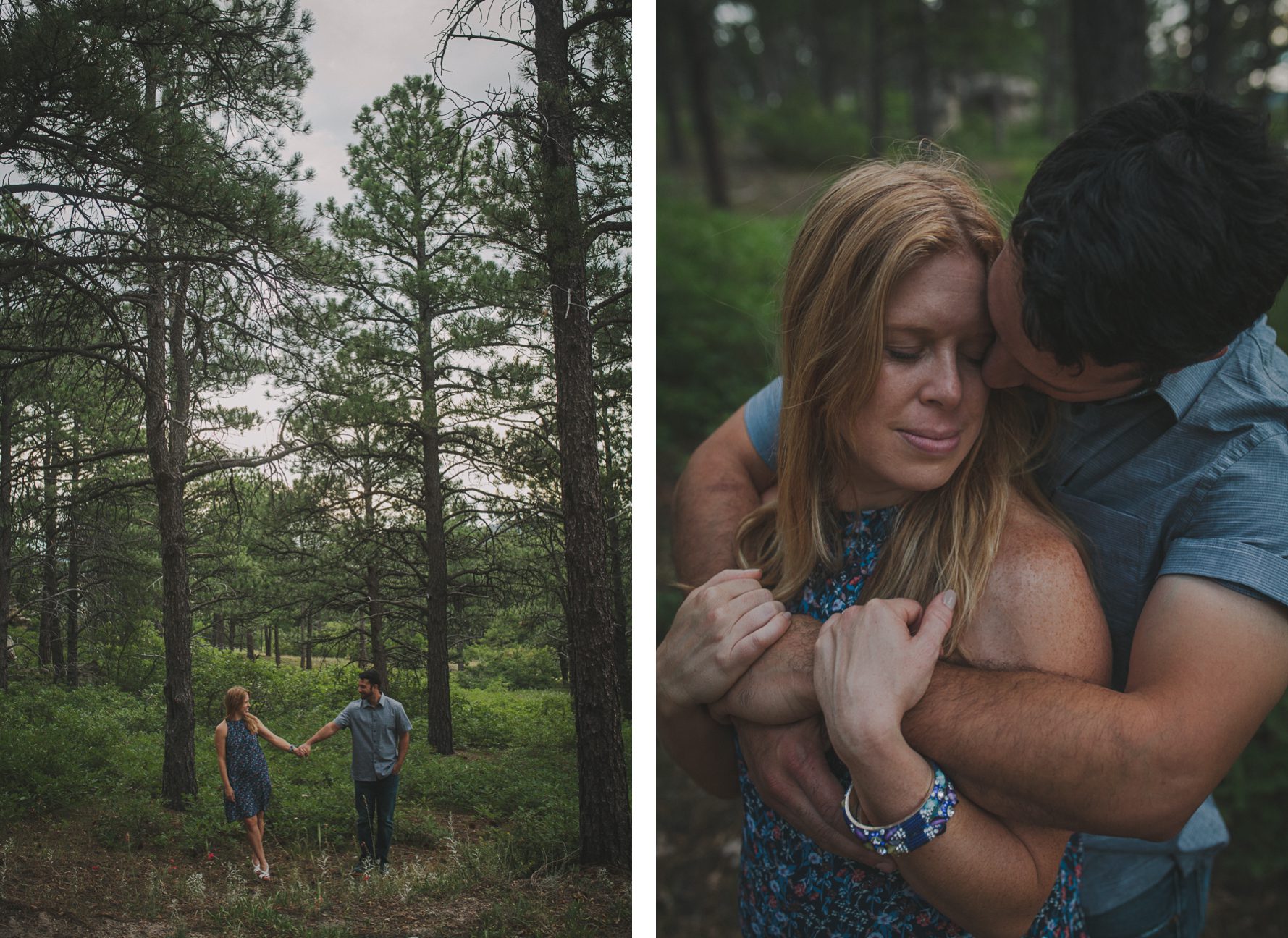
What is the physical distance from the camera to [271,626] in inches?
74.0

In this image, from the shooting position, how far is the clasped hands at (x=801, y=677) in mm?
1241

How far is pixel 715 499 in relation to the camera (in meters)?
1.78

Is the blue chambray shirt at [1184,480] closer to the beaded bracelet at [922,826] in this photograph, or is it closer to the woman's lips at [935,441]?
the woman's lips at [935,441]

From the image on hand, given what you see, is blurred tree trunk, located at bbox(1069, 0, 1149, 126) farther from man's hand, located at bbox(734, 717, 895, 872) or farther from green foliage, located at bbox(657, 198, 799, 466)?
man's hand, located at bbox(734, 717, 895, 872)

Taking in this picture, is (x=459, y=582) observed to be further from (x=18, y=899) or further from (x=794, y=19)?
(x=794, y=19)

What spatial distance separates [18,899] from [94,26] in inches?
74.2

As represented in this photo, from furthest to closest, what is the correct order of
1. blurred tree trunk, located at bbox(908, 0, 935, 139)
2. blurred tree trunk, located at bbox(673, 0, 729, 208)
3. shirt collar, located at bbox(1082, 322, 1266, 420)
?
blurred tree trunk, located at bbox(908, 0, 935, 139)
blurred tree trunk, located at bbox(673, 0, 729, 208)
shirt collar, located at bbox(1082, 322, 1266, 420)

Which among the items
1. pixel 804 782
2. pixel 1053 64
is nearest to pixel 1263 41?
pixel 804 782

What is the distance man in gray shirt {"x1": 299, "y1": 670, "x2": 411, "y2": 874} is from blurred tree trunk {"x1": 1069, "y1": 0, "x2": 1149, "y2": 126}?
3621 mm

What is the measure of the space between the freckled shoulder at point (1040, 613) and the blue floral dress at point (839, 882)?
Answer: 24cm

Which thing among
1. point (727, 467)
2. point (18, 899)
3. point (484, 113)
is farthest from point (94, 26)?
point (18, 899)

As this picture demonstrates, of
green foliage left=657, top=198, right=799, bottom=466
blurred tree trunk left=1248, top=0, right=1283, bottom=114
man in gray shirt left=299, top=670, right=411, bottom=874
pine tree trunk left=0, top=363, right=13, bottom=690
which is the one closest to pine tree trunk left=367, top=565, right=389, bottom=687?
man in gray shirt left=299, top=670, right=411, bottom=874

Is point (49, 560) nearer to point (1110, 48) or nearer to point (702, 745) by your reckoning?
point (702, 745)

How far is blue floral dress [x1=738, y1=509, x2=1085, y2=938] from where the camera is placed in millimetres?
1401
